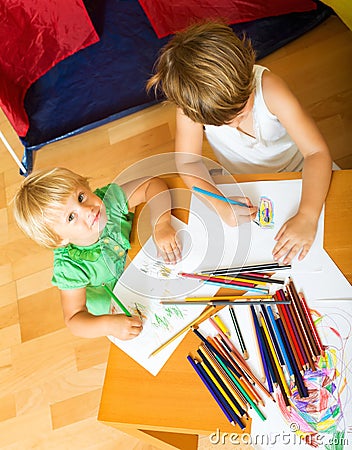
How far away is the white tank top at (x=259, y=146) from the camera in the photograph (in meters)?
1.02

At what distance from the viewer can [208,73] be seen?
2.59 ft

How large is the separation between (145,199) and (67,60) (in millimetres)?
1025

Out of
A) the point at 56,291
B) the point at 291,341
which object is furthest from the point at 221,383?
the point at 56,291

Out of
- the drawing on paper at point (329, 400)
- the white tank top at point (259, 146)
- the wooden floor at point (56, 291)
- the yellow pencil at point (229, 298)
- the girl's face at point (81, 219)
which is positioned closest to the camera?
the drawing on paper at point (329, 400)

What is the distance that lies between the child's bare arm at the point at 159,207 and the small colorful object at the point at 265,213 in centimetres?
14

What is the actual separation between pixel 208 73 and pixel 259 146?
0.30 m

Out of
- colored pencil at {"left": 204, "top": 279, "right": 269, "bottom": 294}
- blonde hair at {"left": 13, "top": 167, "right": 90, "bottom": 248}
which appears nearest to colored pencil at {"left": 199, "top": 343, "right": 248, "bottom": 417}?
colored pencil at {"left": 204, "top": 279, "right": 269, "bottom": 294}

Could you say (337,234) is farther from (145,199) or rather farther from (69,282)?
(69,282)

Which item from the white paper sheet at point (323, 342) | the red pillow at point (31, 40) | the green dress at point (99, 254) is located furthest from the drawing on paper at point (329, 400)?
the red pillow at point (31, 40)

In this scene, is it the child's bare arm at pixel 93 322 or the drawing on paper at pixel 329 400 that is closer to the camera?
the drawing on paper at pixel 329 400

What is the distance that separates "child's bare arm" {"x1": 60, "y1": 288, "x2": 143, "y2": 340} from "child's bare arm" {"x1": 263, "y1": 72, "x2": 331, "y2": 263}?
0.25 meters

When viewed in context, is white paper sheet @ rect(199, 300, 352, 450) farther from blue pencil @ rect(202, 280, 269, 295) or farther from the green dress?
the green dress

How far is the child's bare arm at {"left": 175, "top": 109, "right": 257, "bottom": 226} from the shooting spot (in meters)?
0.86

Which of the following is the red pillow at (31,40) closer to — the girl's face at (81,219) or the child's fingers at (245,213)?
the girl's face at (81,219)
